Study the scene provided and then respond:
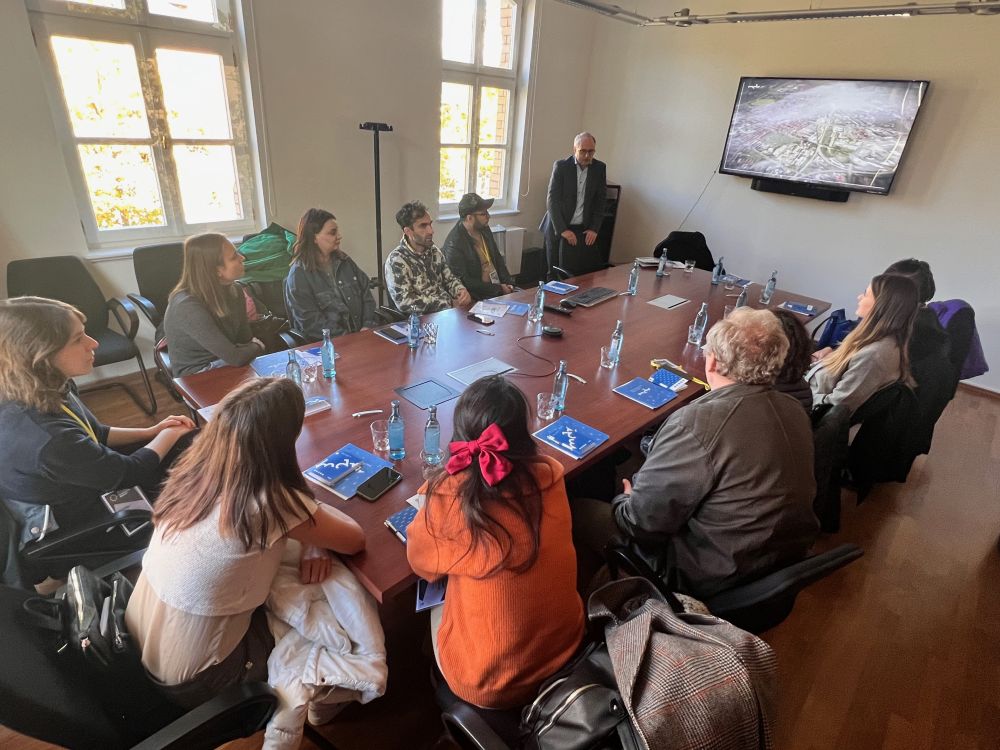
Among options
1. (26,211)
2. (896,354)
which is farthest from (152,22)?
(896,354)

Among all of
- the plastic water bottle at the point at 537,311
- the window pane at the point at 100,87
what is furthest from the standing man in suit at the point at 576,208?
the window pane at the point at 100,87

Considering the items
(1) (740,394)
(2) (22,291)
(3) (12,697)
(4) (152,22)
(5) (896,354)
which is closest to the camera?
(3) (12,697)

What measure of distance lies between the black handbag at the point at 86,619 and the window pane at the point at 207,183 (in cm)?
312

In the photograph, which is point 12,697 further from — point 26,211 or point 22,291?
point 26,211

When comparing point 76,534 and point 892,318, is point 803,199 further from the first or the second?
point 76,534

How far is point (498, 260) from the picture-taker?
402 centimetres

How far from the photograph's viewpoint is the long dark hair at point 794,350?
1676mm

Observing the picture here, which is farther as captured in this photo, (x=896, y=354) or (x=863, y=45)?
(x=863, y=45)

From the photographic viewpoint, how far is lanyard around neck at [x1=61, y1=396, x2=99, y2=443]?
1.58 metres

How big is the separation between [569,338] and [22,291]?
2.97m

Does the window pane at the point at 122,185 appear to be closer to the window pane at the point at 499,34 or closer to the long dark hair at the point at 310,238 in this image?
the long dark hair at the point at 310,238

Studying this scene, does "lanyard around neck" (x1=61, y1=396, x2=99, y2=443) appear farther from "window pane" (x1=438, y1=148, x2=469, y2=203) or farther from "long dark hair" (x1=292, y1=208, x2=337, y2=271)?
"window pane" (x1=438, y1=148, x2=469, y2=203)

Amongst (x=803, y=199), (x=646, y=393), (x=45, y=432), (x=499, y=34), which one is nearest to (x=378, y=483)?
(x=45, y=432)

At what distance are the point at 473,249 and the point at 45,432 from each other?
109 inches
